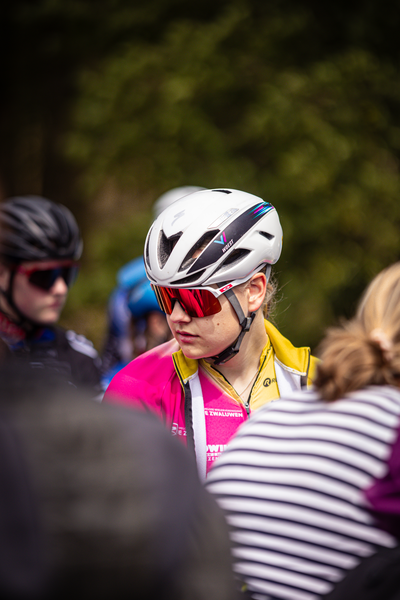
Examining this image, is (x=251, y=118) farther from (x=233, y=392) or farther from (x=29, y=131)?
(x=233, y=392)

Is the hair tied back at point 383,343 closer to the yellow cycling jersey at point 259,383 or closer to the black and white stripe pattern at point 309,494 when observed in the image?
the black and white stripe pattern at point 309,494

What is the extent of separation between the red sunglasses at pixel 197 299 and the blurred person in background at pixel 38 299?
5.17 feet

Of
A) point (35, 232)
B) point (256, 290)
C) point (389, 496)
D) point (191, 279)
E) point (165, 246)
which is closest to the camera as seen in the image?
point (389, 496)

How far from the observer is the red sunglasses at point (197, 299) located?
2.66 meters

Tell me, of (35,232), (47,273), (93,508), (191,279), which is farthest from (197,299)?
(35,232)

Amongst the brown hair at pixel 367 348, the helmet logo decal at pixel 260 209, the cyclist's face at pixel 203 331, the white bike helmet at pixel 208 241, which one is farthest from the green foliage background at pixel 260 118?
the brown hair at pixel 367 348

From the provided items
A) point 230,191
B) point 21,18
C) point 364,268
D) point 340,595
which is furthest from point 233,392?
point 21,18

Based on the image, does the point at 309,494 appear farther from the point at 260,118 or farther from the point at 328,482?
the point at 260,118

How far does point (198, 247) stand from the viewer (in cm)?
270

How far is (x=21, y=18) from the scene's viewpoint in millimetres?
11891

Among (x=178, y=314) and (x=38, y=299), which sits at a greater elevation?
(x=178, y=314)

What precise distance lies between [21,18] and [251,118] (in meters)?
4.86

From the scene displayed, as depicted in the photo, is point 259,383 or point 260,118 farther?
point 260,118

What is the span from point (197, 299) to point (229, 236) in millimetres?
319
